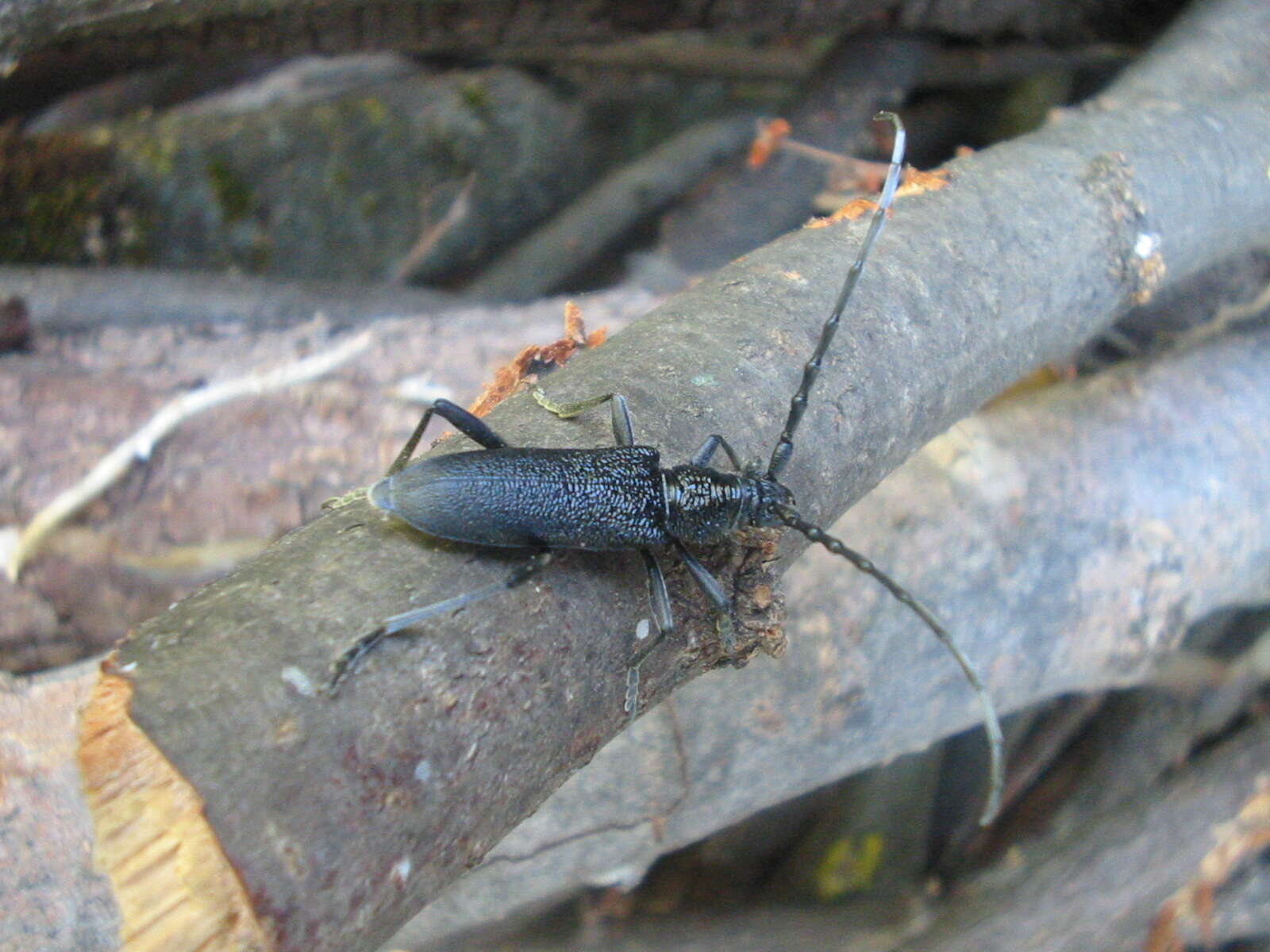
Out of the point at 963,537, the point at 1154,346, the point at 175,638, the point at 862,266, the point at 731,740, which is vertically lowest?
the point at 731,740

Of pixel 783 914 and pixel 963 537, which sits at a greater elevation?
pixel 963 537

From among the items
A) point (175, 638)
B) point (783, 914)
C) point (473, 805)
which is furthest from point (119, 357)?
point (783, 914)

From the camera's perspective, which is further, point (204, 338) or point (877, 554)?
point (204, 338)

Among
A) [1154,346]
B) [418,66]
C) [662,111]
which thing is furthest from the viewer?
[662,111]

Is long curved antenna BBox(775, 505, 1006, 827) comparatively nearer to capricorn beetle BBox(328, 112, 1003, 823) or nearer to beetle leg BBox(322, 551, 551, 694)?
capricorn beetle BBox(328, 112, 1003, 823)

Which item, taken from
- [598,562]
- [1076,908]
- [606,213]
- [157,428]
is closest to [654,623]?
[598,562]

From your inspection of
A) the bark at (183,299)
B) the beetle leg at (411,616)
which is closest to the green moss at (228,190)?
the bark at (183,299)

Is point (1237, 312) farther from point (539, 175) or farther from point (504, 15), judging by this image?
point (539, 175)

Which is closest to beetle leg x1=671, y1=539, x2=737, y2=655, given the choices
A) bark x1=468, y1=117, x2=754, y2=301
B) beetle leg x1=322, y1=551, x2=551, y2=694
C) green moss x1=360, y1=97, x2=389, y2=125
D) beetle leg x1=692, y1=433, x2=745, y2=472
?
beetle leg x1=692, y1=433, x2=745, y2=472
